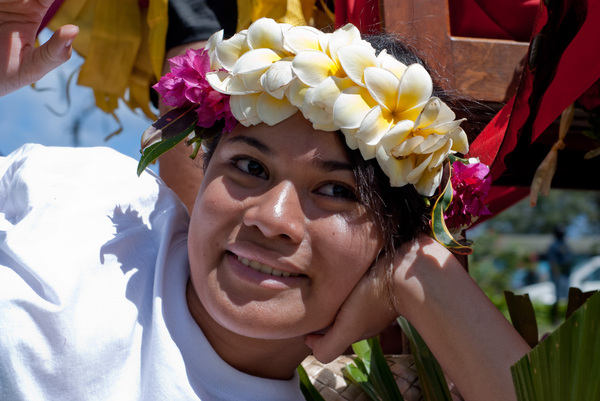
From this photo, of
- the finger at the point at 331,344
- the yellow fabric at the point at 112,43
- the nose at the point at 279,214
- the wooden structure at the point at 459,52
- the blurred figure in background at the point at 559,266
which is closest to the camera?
the nose at the point at 279,214

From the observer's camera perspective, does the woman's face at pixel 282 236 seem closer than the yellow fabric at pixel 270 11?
Yes

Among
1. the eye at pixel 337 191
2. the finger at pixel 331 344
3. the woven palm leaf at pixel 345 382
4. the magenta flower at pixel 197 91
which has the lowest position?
the woven palm leaf at pixel 345 382

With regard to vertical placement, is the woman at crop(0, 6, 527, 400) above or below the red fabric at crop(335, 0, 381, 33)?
below

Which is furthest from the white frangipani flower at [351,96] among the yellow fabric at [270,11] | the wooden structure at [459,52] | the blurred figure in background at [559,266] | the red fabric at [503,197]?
the blurred figure in background at [559,266]

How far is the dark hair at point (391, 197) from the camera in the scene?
1231mm

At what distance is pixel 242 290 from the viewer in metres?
1.20

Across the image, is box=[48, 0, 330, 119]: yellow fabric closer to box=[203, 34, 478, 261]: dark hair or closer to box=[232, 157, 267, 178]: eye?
box=[203, 34, 478, 261]: dark hair

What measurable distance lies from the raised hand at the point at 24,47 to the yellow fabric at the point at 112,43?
0.54m

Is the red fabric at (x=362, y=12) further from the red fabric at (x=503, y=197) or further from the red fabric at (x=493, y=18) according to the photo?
the red fabric at (x=503, y=197)

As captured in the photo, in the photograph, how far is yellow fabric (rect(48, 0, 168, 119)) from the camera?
196 centimetres

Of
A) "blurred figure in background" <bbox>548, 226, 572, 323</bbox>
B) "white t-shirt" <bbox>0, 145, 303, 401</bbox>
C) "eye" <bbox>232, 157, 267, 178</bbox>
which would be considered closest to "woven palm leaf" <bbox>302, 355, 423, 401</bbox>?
"white t-shirt" <bbox>0, 145, 303, 401</bbox>

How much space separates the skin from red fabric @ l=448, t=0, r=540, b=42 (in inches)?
20.6

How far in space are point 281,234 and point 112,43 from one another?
40.3 inches

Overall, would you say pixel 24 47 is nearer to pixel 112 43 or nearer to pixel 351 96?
pixel 112 43
